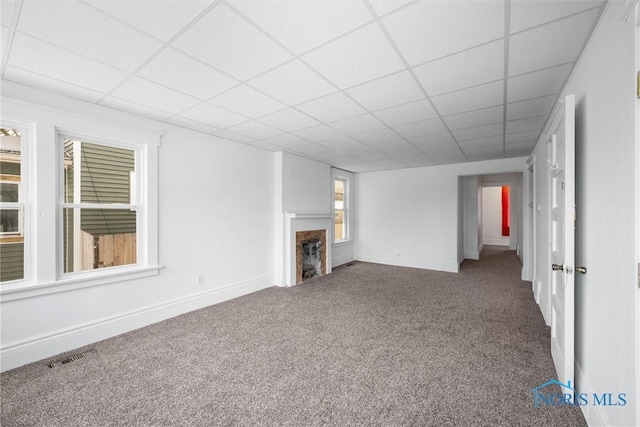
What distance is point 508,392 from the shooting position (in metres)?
1.86

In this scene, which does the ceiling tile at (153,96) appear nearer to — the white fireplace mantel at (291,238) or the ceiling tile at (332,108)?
the ceiling tile at (332,108)

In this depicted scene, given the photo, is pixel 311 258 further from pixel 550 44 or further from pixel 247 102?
pixel 550 44

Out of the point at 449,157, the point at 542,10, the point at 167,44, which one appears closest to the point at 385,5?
the point at 542,10

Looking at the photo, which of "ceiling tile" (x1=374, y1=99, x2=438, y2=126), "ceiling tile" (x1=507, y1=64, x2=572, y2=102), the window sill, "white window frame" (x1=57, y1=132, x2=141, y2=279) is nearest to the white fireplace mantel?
the window sill

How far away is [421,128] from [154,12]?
2.93 meters

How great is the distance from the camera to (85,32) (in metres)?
1.59

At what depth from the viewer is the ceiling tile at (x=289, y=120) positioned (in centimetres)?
291

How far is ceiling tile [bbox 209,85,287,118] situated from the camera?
239 centimetres

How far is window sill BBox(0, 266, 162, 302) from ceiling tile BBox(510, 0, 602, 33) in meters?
3.85

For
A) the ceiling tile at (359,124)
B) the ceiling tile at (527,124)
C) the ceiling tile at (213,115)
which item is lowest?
the ceiling tile at (527,124)

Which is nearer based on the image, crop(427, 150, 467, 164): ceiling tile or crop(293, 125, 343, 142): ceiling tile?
crop(293, 125, 343, 142): ceiling tile

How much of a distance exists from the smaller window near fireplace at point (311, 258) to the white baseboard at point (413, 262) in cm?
188

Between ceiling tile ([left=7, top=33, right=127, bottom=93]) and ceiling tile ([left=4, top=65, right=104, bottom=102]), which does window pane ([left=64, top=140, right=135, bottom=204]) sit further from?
ceiling tile ([left=7, top=33, right=127, bottom=93])

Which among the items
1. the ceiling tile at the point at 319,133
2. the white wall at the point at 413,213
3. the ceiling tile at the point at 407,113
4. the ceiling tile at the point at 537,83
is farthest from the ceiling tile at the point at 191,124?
the white wall at the point at 413,213
